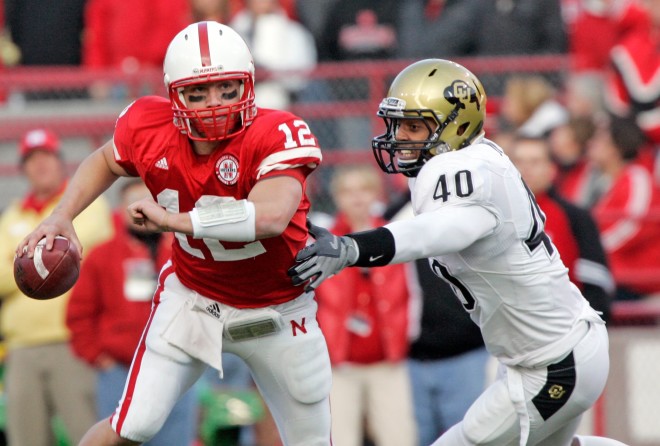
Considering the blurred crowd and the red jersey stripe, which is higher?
the red jersey stripe

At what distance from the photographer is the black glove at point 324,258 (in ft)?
14.5

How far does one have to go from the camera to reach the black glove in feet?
14.5

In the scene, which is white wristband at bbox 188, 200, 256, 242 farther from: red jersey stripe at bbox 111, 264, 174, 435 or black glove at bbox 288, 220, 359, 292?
red jersey stripe at bbox 111, 264, 174, 435

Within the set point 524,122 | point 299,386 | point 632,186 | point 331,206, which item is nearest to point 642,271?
point 632,186

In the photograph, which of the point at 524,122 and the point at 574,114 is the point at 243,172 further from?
the point at 574,114

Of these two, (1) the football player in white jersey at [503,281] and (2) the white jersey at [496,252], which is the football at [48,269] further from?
(2) the white jersey at [496,252]

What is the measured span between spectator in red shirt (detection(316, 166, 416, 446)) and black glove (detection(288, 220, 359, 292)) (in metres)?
2.96

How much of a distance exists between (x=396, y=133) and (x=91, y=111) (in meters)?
4.40

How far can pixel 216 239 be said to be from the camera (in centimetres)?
481

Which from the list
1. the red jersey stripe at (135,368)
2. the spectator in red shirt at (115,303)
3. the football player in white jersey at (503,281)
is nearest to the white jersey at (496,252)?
the football player in white jersey at (503,281)

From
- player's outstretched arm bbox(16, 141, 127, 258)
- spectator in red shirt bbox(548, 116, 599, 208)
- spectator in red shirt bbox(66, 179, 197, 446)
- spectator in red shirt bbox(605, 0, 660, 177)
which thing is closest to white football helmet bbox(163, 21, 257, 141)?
player's outstretched arm bbox(16, 141, 127, 258)

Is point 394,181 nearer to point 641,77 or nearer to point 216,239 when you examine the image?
point 641,77

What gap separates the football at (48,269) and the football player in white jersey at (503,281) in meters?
0.92

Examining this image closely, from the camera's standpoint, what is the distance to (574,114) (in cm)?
930
